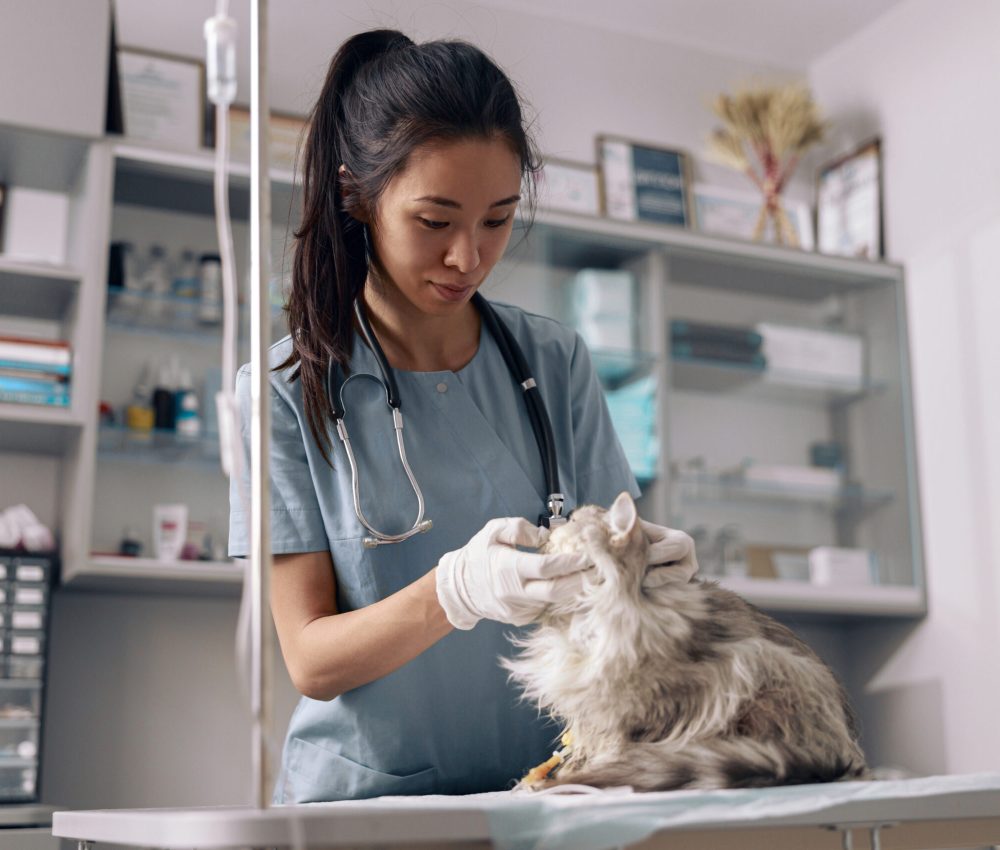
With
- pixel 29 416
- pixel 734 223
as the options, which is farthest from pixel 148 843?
pixel 734 223

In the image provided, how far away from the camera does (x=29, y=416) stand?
8.43ft

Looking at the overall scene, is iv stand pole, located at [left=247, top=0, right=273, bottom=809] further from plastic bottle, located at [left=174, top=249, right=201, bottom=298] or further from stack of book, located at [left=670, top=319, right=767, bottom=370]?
stack of book, located at [left=670, top=319, right=767, bottom=370]

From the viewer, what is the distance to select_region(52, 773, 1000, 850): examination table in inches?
29.1

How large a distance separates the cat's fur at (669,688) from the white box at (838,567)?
2353 millimetres

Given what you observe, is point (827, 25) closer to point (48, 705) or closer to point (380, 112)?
point (380, 112)

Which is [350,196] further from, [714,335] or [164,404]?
[714,335]

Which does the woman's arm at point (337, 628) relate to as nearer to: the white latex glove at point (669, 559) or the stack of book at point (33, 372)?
the white latex glove at point (669, 559)

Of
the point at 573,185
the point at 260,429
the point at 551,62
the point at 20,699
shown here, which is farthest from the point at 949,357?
the point at 260,429

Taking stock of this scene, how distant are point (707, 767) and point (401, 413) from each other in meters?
0.68

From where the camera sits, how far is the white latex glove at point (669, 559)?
1.08 meters

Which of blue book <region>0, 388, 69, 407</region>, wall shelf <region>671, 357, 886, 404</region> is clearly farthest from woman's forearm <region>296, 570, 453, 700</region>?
wall shelf <region>671, 357, 886, 404</region>

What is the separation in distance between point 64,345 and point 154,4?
1070 millimetres

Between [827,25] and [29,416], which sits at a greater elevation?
[827,25]

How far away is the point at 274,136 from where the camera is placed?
123 inches
